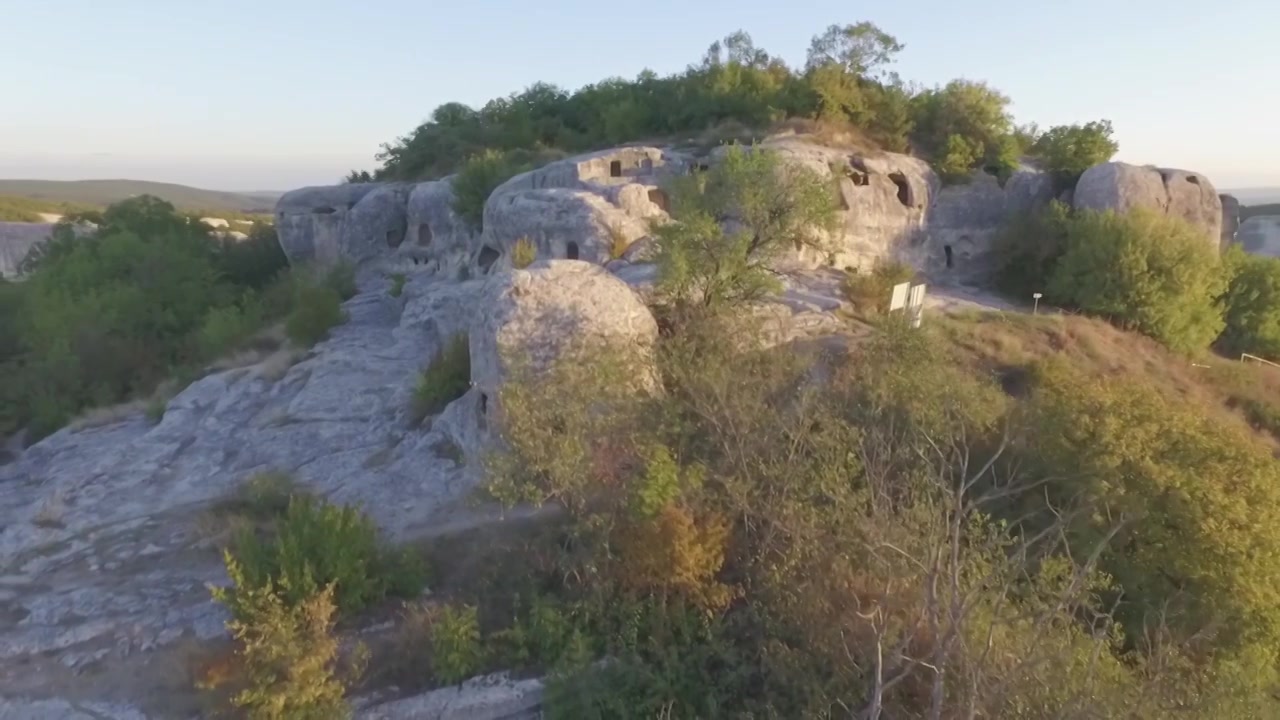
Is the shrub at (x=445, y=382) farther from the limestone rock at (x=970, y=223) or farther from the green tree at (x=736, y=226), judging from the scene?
the limestone rock at (x=970, y=223)

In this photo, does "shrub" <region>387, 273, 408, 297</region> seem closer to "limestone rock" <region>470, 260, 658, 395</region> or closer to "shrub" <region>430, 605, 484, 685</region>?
"limestone rock" <region>470, 260, 658, 395</region>

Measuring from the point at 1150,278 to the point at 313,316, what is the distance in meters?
17.0

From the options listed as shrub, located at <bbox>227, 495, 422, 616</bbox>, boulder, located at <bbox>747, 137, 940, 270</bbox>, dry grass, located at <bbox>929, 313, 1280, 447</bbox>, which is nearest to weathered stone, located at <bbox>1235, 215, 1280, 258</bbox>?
boulder, located at <bbox>747, 137, 940, 270</bbox>

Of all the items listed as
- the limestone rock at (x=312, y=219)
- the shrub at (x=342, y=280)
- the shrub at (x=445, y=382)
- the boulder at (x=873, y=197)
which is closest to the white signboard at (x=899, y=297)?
the boulder at (x=873, y=197)

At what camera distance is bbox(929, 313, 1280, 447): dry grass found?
14.4 metres

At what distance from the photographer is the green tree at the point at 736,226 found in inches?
492

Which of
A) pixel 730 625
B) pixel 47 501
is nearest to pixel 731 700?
pixel 730 625

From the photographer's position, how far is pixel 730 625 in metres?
8.27

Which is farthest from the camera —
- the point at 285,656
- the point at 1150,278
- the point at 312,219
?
the point at 312,219

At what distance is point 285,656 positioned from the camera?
7.55 metres

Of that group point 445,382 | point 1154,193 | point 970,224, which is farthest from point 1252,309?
point 445,382

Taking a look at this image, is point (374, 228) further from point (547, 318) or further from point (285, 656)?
point (285, 656)

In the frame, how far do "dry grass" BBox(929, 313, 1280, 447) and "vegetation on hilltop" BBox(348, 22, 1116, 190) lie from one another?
6507 mm

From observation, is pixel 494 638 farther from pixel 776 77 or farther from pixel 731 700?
pixel 776 77
